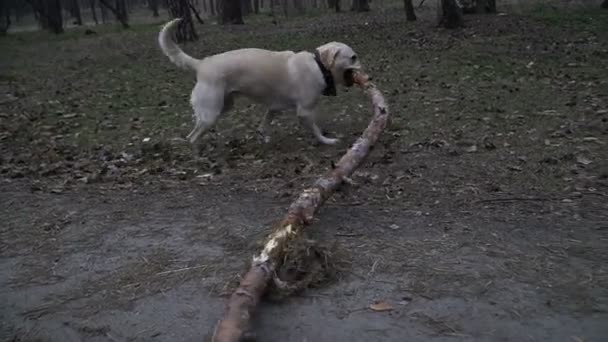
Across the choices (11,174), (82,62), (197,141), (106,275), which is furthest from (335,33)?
(106,275)

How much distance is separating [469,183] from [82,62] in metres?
12.1

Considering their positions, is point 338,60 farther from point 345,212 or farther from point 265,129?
point 345,212

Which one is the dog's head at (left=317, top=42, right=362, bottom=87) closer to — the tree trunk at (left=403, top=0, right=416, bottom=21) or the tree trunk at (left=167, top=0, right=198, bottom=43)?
the tree trunk at (left=167, top=0, right=198, bottom=43)

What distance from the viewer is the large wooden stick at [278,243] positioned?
257 centimetres

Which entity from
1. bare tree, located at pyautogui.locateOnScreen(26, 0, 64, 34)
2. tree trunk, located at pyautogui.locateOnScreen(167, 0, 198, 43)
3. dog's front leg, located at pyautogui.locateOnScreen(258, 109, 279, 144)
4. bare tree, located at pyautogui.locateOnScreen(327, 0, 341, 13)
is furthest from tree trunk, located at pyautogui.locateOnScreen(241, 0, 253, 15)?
dog's front leg, located at pyautogui.locateOnScreen(258, 109, 279, 144)

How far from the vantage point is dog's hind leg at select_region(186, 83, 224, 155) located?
18.6ft

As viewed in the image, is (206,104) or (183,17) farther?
(183,17)

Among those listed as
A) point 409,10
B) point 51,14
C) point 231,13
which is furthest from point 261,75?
point 51,14

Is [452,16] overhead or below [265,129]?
overhead

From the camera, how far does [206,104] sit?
225 inches

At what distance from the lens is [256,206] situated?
14.5 feet

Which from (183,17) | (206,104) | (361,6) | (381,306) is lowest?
(381,306)

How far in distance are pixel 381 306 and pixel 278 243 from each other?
69cm

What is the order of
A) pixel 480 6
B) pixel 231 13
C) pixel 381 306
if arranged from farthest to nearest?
pixel 231 13 → pixel 480 6 → pixel 381 306
